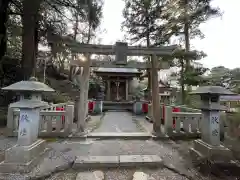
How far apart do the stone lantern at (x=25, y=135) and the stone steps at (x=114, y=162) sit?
3.01ft

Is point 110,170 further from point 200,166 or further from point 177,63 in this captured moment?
point 177,63

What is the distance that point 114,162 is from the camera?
3.23 metres

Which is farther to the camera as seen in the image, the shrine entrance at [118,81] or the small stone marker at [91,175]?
the shrine entrance at [118,81]

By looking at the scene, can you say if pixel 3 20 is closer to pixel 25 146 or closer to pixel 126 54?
pixel 126 54

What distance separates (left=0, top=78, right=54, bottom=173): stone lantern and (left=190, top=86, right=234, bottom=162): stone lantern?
366 centimetres

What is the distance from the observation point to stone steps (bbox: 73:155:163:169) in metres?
3.13

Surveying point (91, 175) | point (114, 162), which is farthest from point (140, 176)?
point (91, 175)

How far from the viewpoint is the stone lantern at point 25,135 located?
2.89 meters

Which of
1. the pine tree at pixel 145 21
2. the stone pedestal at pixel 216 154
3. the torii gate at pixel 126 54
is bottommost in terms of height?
the stone pedestal at pixel 216 154

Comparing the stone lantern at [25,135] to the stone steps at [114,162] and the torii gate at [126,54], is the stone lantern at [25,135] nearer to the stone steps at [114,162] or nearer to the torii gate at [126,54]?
the stone steps at [114,162]

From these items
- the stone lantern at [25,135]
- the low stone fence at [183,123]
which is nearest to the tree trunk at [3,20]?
the stone lantern at [25,135]

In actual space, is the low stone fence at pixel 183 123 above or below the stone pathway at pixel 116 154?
above

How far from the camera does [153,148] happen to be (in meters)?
4.24

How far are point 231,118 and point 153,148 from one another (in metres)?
2.61
